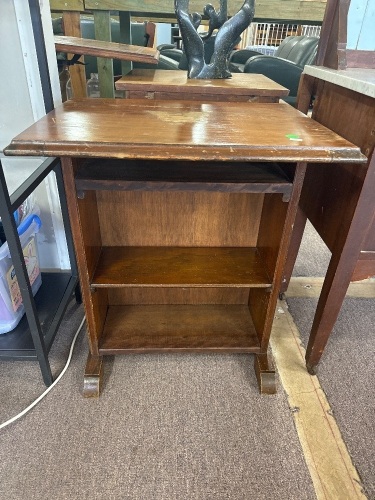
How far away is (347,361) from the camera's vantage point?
1.24 m

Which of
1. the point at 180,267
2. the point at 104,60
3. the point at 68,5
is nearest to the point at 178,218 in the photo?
the point at 180,267

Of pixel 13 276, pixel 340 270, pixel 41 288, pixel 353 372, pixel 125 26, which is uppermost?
pixel 125 26

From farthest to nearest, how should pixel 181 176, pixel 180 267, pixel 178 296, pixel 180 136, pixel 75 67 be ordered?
1. pixel 75 67
2. pixel 178 296
3. pixel 180 267
4. pixel 181 176
5. pixel 180 136

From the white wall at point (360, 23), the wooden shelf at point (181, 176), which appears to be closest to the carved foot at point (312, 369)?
the wooden shelf at point (181, 176)

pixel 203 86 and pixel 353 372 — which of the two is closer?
pixel 203 86

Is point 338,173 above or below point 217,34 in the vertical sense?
below

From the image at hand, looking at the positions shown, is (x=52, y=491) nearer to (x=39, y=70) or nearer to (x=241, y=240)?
(x=241, y=240)

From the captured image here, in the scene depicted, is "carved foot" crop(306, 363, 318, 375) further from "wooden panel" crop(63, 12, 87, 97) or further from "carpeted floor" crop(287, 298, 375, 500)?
"wooden panel" crop(63, 12, 87, 97)

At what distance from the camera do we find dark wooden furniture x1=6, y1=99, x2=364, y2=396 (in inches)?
27.4

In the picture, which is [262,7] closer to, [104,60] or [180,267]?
[104,60]

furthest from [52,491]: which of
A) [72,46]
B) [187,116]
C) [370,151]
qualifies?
[72,46]

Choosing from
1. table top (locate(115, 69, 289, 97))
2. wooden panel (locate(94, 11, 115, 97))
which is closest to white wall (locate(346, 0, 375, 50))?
table top (locate(115, 69, 289, 97))

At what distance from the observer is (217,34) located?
3.68 feet

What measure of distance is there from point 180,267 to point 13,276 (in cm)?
54
